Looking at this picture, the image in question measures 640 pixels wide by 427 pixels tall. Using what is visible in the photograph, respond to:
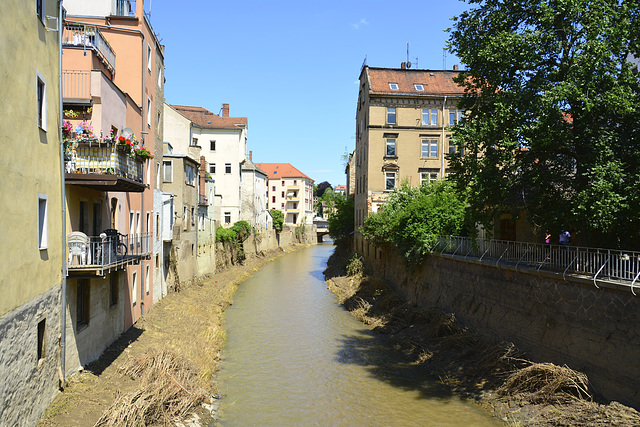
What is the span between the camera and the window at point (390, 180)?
36.7 meters

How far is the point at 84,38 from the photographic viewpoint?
1469 cm

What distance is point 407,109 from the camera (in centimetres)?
3656

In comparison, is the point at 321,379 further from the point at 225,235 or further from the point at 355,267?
the point at 225,235

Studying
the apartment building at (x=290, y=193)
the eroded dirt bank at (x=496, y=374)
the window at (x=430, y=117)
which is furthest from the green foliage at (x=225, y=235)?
the apartment building at (x=290, y=193)

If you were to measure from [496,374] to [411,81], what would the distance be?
88.1 feet

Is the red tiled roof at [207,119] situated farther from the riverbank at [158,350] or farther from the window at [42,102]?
the window at [42,102]

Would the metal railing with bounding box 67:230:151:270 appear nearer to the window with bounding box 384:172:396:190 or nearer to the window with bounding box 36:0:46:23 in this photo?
the window with bounding box 36:0:46:23

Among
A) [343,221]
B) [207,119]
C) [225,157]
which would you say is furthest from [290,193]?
[343,221]

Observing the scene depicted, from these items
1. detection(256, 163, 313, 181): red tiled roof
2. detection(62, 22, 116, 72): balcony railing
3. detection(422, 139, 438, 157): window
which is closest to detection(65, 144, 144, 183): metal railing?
detection(62, 22, 116, 72): balcony railing

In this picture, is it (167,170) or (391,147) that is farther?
(391,147)

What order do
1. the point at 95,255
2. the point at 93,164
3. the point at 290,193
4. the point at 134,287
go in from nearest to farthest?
the point at 93,164, the point at 95,255, the point at 134,287, the point at 290,193

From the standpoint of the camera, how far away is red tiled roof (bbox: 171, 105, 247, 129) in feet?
173

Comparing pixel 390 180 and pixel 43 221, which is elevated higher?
pixel 390 180

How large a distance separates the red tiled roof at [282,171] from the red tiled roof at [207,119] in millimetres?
47114
